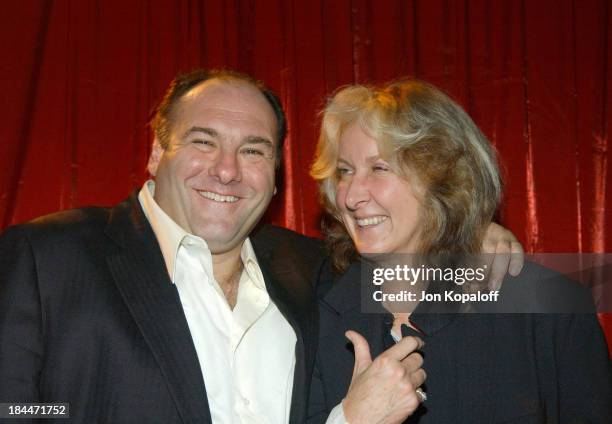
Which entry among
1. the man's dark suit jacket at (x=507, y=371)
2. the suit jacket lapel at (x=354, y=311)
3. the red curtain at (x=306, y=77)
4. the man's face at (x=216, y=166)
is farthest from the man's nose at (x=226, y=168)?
the red curtain at (x=306, y=77)

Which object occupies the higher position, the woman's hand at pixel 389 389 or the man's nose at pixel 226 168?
the man's nose at pixel 226 168

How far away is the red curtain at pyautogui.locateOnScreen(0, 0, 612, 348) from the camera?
2932 millimetres

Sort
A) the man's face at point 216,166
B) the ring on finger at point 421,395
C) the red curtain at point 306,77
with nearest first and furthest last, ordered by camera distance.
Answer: the ring on finger at point 421,395
the man's face at point 216,166
the red curtain at point 306,77

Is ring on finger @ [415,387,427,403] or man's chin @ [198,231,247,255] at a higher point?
man's chin @ [198,231,247,255]

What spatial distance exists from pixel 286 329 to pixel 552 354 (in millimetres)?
829

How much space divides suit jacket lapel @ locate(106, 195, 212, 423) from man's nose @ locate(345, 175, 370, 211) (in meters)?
0.61

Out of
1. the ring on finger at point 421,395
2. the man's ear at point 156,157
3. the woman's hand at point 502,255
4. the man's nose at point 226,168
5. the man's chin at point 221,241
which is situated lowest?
the ring on finger at point 421,395

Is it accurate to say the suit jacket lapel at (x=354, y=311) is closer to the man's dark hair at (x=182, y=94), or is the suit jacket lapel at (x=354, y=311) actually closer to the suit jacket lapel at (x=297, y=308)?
the suit jacket lapel at (x=297, y=308)

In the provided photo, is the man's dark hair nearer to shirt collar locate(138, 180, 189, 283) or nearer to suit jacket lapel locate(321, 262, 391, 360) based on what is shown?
shirt collar locate(138, 180, 189, 283)

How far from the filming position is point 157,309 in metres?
1.95

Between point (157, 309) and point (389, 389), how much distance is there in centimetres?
69

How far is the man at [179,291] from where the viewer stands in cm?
185

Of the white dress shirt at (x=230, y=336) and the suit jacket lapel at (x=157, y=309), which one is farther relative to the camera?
the white dress shirt at (x=230, y=336)

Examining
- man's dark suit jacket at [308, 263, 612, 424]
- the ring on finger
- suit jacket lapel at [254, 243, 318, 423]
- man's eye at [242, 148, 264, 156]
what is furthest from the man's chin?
the ring on finger
